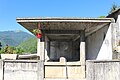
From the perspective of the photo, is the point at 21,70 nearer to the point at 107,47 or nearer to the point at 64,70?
the point at 64,70

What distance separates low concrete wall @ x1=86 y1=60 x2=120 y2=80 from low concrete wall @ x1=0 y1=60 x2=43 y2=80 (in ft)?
8.26

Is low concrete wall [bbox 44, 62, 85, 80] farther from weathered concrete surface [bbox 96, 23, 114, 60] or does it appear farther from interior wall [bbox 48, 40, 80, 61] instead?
interior wall [bbox 48, 40, 80, 61]

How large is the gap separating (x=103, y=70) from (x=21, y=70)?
415 cm

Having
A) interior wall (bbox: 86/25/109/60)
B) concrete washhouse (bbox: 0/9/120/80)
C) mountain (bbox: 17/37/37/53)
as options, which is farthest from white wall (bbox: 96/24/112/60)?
mountain (bbox: 17/37/37/53)

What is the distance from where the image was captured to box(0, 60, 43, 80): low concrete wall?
34.4 ft

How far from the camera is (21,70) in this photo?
34.7ft

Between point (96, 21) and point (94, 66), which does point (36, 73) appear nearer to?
point (94, 66)

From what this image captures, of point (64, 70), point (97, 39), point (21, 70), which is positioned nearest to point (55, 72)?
point (64, 70)

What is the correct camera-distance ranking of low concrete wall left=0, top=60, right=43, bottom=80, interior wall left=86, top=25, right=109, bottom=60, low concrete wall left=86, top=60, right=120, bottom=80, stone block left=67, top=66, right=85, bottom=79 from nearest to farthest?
low concrete wall left=86, top=60, right=120, bottom=80 → low concrete wall left=0, top=60, right=43, bottom=80 → stone block left=67, top=66, right=85, bottom=79 → interior wall left=86, top=25, right=109, bottom=60

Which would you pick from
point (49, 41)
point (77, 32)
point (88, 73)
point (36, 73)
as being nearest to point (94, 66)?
point (88, 73)

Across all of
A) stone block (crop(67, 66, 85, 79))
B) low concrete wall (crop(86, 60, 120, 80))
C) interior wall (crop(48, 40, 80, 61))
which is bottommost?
stone block (crop(67, 66, 85, 79))

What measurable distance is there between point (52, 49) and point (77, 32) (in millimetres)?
10219

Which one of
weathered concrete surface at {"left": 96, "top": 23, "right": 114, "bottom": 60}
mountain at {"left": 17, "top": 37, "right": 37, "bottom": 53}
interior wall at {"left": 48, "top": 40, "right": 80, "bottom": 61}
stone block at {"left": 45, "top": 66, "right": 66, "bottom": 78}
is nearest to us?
stone block at {"left": 45, "top": 66, "right": 66, "bottom": 78}

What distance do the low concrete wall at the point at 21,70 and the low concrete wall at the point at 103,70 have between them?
99.1 inches
